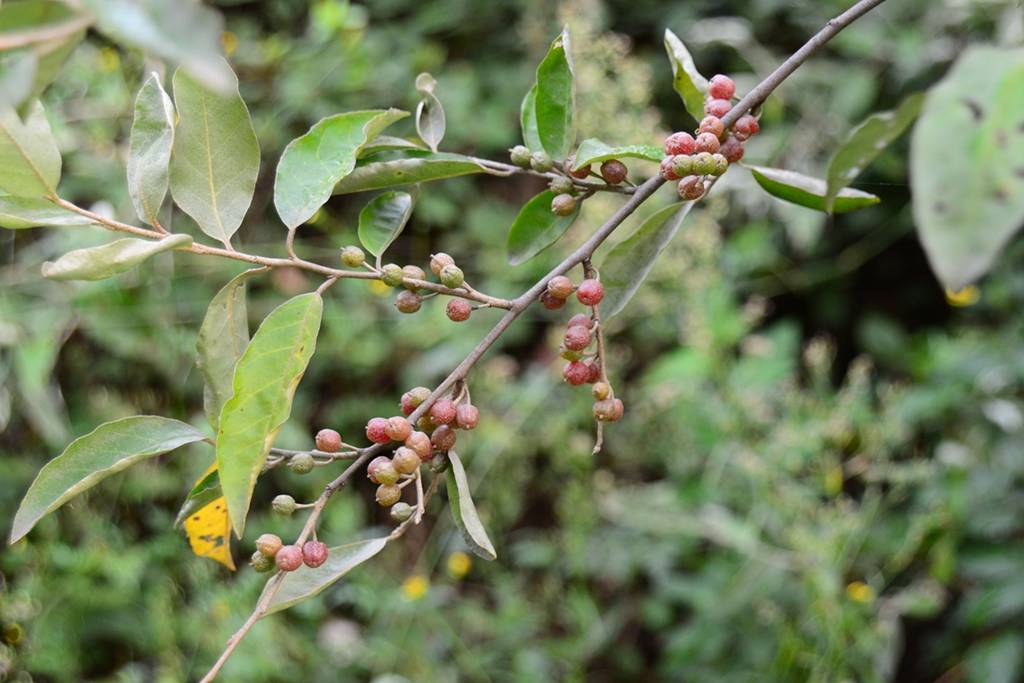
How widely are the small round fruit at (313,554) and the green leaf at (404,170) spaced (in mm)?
166

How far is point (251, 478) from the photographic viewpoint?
1.29 ft

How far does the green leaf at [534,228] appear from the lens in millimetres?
511

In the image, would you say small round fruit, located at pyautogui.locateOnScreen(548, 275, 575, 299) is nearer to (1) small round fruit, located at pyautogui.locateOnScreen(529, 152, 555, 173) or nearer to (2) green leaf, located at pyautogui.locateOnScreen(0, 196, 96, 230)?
(1) small round fruit, located at pyautogui.locateOnScreen(529, 152, 555, 173)

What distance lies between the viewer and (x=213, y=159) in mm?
466

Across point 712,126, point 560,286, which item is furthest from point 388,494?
point 712,126

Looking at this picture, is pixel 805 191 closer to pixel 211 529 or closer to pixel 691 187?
pixel 691 187

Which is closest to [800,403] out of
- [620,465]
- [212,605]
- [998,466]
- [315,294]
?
[998,466]

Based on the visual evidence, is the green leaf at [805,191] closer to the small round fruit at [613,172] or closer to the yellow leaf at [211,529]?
the small round fruit at [613,172]

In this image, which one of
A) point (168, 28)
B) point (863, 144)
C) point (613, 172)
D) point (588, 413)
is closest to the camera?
point (168, 28)

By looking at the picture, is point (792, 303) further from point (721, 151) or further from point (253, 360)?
point (253, 360)

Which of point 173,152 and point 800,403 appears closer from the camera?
point 173,152

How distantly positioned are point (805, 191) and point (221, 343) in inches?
11.0

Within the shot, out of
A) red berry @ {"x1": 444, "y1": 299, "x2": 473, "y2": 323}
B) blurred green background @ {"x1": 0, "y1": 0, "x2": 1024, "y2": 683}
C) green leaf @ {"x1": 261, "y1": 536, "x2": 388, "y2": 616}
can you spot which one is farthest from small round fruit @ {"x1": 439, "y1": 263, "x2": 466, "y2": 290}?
blurred green background @ {"x1": 0, "y1": 0, "x2": 1024, "y2": 683}

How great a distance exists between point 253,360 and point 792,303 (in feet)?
4.99
